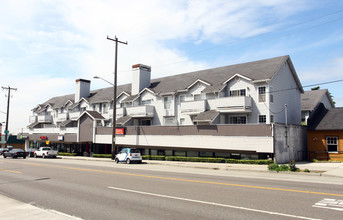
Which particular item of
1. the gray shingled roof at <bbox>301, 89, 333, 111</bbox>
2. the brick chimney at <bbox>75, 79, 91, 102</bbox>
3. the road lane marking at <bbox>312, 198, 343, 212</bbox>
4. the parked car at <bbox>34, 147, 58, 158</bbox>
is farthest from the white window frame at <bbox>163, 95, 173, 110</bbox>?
the road lane marking at <bbox>312, 198, 343, 212</bbox>

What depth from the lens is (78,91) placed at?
181ft

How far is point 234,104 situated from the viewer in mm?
29703

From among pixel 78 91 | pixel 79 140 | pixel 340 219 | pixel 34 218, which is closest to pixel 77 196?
pixel 34 218

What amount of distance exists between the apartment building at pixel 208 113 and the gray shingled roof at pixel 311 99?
5.83m

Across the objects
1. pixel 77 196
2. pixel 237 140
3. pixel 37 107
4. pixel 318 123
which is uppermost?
pixel 37 107

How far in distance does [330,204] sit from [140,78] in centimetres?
3653

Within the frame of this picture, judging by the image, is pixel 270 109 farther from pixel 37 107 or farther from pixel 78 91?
pixel 37 107

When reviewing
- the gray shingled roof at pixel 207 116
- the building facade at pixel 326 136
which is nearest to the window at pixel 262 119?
the gray shingled roof at pixel 207 116

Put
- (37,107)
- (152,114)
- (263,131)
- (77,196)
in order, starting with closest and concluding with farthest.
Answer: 1. (77,196)
2. (263,131)
3. (152,114)
4. (37,107)

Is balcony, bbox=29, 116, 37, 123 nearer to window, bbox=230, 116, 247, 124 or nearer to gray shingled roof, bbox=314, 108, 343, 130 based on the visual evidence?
window, bbox=230, 116, 247, 124

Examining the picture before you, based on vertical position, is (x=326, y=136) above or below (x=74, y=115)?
below

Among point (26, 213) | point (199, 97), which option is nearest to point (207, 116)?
point (199, 97)

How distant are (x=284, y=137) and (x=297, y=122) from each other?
11.0 metres

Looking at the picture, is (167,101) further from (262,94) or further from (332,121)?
(332,121)
